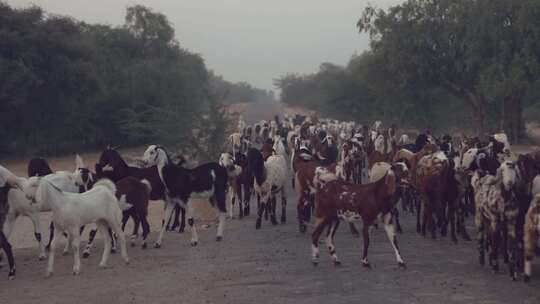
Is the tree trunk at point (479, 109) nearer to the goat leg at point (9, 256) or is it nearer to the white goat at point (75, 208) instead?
the white goat at point (75, 208)

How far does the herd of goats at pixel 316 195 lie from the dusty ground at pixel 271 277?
0.99 feet

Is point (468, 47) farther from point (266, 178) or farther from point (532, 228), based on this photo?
point (532, 228)

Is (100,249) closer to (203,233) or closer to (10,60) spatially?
(203,233)

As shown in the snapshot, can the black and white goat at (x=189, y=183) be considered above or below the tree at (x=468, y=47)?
below

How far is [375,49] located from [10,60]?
67.6 ft

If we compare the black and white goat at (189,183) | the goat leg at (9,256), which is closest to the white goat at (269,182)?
the black and white goat at (189,183)

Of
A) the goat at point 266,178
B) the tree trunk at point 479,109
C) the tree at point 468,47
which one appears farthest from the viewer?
the tree trunk at point 479,109

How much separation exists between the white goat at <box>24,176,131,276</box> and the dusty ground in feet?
1.80

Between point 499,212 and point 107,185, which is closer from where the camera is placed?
point 499,212

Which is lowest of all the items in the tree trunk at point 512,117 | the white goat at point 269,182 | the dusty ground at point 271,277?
the dusty ground at point 271,277

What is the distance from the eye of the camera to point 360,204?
1110 cm

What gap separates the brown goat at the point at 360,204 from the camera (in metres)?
11.0

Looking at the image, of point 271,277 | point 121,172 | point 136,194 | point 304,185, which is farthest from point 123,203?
point 271,277

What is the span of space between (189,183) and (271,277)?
3.95m
